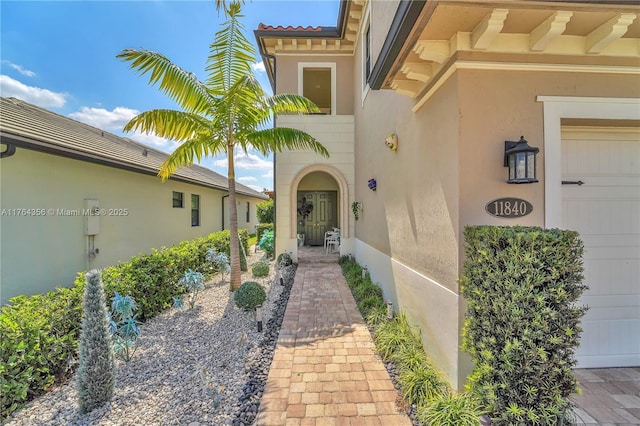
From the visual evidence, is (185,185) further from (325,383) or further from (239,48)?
(325,383)

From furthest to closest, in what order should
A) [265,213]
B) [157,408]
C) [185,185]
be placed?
[265,213]
[185,185]
[157,408]

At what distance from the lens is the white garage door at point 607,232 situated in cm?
318

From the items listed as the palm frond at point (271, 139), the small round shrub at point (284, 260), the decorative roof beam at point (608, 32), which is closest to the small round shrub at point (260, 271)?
the small round shrub at point (284, 260)

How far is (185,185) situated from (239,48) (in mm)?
7796

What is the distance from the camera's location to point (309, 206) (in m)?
13.5

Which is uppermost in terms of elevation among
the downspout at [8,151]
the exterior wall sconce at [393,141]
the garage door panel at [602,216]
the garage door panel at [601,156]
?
the exterior wall sconce at [393,141]

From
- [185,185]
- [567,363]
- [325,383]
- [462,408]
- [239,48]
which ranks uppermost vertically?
[239,48]

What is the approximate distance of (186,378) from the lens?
342 centimetres

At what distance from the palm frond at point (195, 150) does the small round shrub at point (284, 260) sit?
4485 mm

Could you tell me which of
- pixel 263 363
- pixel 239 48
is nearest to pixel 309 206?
pixel 239 48

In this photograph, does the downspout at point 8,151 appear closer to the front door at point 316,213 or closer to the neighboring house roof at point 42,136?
the neighboring house roof at point 42,136

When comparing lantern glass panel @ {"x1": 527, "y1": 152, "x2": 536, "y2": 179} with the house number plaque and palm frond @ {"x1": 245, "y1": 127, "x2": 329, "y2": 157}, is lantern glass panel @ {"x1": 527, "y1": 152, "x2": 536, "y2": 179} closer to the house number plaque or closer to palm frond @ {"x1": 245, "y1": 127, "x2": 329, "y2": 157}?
the house number plaque

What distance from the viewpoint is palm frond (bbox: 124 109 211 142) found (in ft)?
18.3

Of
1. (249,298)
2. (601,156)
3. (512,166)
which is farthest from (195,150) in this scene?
(601,156)
